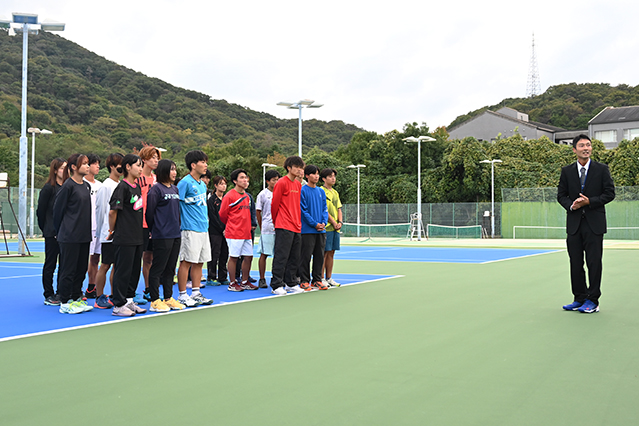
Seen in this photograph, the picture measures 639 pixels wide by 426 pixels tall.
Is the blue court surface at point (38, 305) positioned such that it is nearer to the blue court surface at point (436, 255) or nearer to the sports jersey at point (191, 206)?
the sports jersey at point (191, 206)

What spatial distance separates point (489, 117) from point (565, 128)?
1762 cm

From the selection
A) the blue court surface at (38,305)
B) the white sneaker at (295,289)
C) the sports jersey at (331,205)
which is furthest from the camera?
the sports jersey at (331,205)

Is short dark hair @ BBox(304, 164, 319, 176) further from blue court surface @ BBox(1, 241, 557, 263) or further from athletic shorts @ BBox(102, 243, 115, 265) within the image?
blue court surface @ BBox(1, 241, 557, 263)

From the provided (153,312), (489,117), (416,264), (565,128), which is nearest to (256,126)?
(489,117)

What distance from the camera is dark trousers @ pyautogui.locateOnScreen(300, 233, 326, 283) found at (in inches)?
342

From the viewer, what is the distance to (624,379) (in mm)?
3744

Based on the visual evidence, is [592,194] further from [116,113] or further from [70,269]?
[116,113]

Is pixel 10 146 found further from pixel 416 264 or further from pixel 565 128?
pixel 565 128

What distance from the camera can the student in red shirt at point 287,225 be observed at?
27.1 feet

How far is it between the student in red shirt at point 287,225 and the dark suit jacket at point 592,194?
3442 millimetres

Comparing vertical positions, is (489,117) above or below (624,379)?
above

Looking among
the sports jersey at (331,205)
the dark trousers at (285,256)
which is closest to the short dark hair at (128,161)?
the dark trousers at (285,256)

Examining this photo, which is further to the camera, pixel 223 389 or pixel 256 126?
pixel 256 126

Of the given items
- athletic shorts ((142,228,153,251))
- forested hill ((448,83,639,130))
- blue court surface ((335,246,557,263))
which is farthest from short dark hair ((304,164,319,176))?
forested hill ((448,83,639,130))
